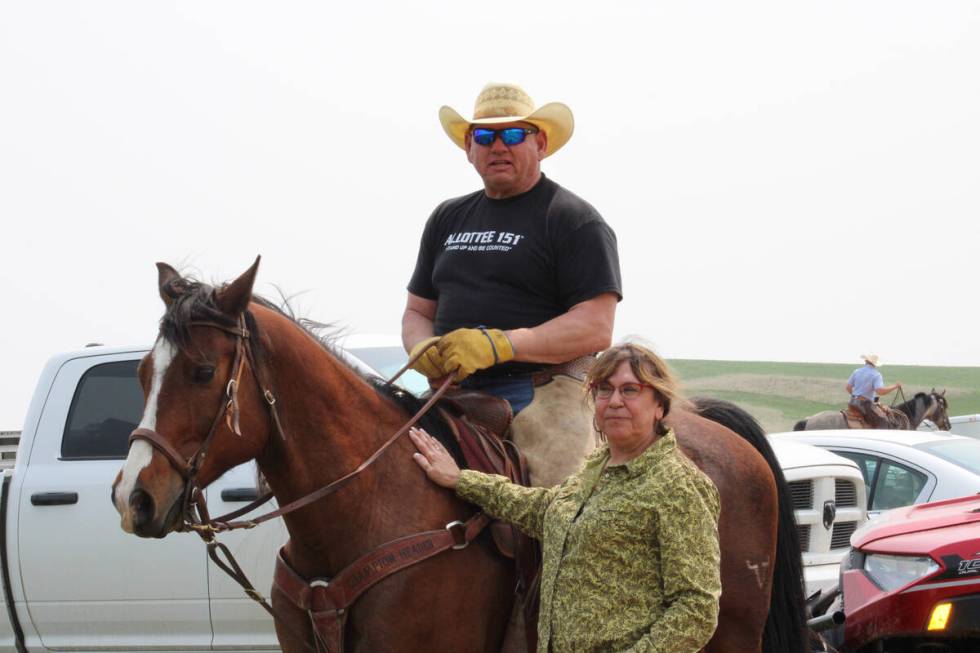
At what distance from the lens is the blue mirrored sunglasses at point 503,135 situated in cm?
432

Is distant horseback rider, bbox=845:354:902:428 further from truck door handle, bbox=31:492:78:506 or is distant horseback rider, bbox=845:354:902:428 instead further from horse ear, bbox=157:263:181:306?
horse ear, bbox=157:263:181:306

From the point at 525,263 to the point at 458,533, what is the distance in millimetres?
1090

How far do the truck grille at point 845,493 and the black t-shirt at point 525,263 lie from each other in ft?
12.7

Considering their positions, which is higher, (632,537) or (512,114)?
(512,114)

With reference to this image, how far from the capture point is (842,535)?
7406mm

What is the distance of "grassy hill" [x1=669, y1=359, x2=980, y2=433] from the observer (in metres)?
39.6

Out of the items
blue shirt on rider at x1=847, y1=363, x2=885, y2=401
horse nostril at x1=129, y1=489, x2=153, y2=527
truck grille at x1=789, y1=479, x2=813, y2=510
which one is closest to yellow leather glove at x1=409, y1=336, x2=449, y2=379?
horse nostril at x1=129, y1=489, x2=153, y2=527

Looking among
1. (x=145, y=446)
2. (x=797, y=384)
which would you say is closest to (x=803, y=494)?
(x=145, y=446)

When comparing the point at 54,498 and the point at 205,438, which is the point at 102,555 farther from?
the point at 205,438

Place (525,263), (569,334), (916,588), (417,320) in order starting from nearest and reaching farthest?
(569,334) → (525,263) → (417,320) → (916,588)

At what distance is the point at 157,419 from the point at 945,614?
12.7 ft

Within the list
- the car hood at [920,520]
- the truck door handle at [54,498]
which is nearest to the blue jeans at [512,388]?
the car hood at [920,520]

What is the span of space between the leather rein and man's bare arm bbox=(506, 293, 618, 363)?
0.35 m

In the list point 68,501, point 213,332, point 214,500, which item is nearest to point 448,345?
point 213,332
